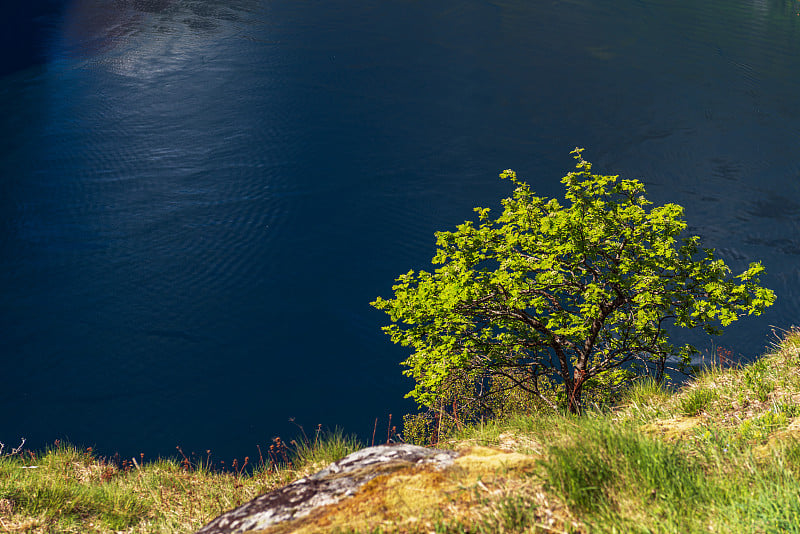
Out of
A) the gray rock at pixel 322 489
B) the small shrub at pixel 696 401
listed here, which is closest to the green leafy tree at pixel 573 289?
the small shrub at pixel 696 401

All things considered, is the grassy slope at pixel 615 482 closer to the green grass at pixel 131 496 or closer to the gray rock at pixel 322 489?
the green grass at pixel 131 496

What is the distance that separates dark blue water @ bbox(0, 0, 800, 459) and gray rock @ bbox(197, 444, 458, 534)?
5970 cm

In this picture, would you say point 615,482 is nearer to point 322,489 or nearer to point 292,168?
point 322,489

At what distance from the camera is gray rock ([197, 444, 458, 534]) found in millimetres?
4730

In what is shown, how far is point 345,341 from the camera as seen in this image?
69.5m

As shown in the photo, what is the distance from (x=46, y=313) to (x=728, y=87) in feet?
396

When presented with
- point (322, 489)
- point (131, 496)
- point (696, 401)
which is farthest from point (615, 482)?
point (131, 496)

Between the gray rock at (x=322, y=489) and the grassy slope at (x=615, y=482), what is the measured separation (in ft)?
0.93

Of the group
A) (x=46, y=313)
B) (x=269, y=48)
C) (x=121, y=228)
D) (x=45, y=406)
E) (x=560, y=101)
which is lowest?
(x=45, y=406)

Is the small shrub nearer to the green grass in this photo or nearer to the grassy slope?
the grassy slope

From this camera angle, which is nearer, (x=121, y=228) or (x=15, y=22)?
(x=121, y=228)

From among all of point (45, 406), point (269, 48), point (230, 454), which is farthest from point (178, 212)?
point (269, 48)

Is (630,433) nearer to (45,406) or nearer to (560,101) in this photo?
(45,406)

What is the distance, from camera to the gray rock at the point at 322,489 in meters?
4.73
